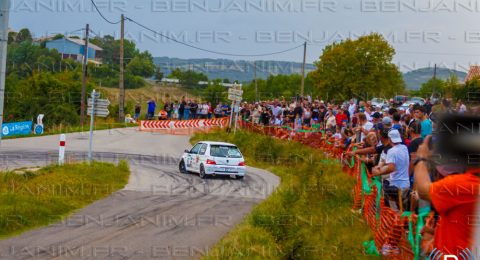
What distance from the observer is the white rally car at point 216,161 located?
995 inches

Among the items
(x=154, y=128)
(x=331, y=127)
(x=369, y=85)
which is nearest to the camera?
(x=331, y=127)

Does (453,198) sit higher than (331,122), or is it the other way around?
(331,122)

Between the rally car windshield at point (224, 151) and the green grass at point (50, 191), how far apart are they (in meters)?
3.75

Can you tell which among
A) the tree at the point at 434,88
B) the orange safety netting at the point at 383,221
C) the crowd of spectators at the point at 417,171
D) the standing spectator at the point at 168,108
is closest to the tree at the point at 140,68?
the tree at the point at 434,88

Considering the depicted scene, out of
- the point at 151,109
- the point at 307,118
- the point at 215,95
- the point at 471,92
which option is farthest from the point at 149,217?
the point at 215,95

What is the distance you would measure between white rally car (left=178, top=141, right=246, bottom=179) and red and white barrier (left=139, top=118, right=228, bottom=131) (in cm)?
1815

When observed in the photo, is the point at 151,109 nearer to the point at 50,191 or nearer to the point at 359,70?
the point at 359,70

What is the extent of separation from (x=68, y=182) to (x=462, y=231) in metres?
14.9

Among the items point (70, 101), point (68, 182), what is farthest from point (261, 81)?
point (68, 182)

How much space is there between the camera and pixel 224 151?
26.0 meters

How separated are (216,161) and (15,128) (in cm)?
2619

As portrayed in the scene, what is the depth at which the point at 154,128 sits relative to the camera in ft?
160

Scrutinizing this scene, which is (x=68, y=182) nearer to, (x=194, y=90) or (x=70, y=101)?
(x=70, y=101)

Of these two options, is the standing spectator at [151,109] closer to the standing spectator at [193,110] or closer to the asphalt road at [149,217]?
the standing spectator at [193,110]
